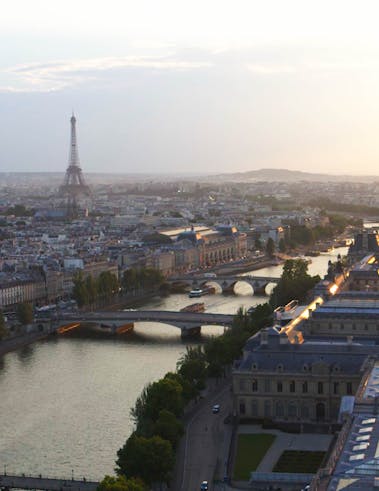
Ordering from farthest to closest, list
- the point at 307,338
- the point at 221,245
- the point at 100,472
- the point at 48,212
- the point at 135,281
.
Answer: the point at 48,212, the point at 221,245, the point at 135,281, the point at 307,338, the point at 100,472

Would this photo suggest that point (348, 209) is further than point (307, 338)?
Yes

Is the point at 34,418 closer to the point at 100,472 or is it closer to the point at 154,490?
the point at 100,472

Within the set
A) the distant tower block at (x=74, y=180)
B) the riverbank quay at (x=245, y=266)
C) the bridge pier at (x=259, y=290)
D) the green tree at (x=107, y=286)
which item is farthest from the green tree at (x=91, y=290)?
the distant tower block at (x=74, y=180)

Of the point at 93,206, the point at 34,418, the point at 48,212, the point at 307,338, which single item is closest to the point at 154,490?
the point at 34,418

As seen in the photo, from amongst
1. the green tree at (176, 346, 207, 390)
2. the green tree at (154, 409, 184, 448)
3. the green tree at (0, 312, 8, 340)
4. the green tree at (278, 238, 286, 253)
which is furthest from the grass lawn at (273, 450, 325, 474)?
the green tree at (278, 238, 286, 253)

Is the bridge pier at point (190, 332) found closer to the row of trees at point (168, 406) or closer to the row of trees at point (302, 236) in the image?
the row of trees at point (168, 406)

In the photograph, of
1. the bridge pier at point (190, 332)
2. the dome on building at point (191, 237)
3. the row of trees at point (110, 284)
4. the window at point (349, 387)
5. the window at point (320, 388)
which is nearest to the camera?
the window at point (349, 387)

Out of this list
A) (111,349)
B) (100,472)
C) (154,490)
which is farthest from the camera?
(111,349)
